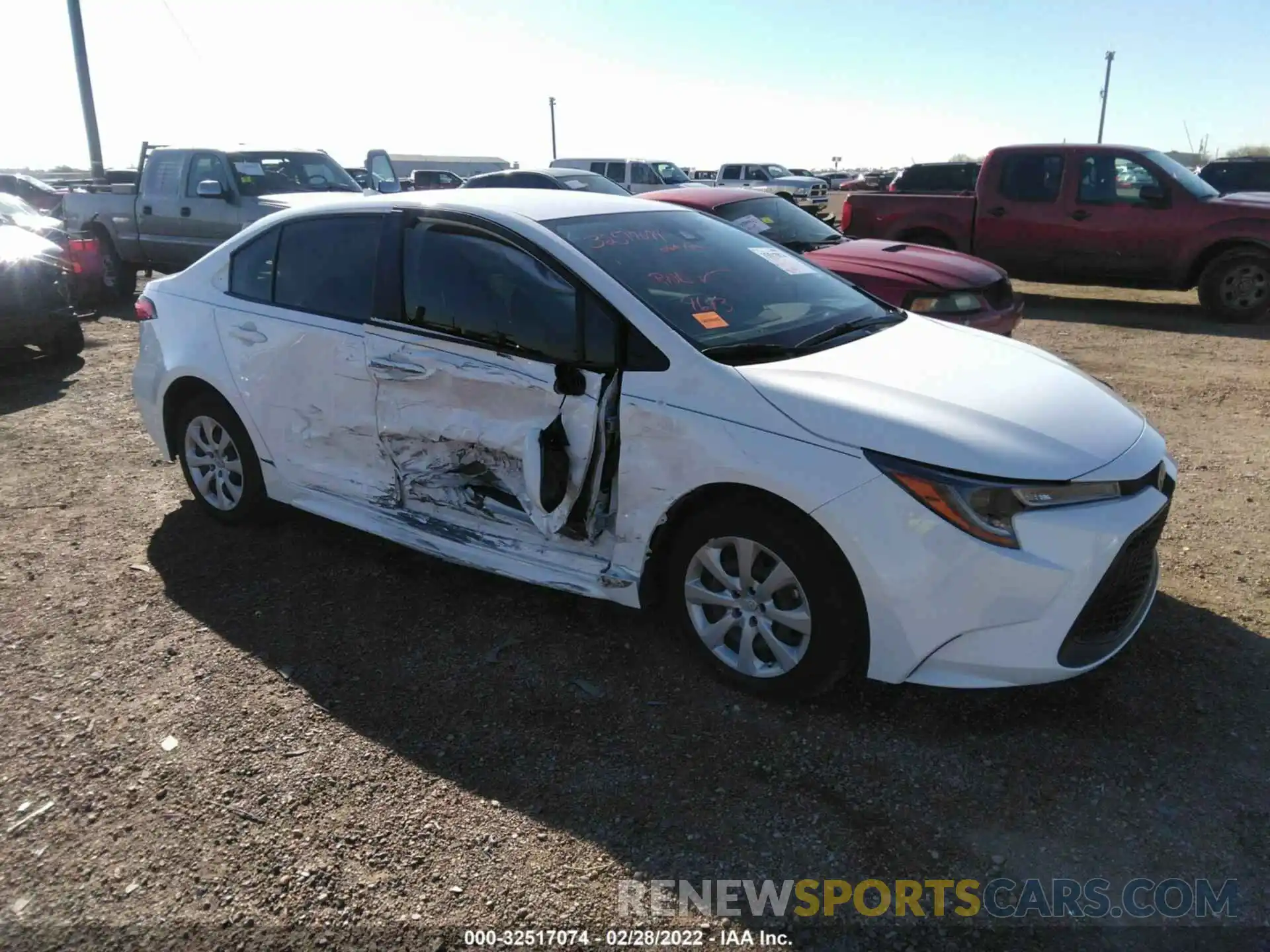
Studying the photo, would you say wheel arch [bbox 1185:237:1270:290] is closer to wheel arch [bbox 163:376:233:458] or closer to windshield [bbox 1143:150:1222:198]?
windshield [bbox 1143:150:1222:198]

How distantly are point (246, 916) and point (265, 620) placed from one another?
167 cm

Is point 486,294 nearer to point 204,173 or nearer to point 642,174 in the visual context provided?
point 204,173

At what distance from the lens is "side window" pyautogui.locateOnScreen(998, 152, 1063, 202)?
11.3 m

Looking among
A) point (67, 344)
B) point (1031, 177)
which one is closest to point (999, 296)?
point (1031, 177)

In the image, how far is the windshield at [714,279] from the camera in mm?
3410

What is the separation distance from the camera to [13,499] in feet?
17.5

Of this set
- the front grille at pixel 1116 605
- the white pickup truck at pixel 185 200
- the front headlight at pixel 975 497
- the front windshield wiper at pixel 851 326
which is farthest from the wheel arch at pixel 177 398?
the white pickup truck at pixel 185 200

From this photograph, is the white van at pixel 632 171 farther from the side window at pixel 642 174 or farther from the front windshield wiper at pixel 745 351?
the front windshield wiper at pixel 745 351

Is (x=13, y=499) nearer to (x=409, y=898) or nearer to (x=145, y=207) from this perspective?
(x=409, y=898)

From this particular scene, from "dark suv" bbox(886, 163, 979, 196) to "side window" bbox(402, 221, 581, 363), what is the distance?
14.5 m

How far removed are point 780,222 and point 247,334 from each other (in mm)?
5615

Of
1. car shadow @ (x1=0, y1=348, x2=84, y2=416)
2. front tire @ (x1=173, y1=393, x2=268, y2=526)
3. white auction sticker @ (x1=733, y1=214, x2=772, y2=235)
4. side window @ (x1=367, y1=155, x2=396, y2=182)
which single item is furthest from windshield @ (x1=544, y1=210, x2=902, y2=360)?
side window @ (x1=367, y1=155, x2=396, y2=182)

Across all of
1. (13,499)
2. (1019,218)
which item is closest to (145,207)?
(13,499)

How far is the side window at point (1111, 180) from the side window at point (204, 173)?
1003 cm
